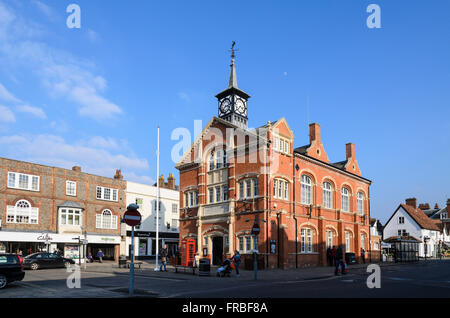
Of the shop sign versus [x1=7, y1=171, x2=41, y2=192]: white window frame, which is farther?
the shop sign

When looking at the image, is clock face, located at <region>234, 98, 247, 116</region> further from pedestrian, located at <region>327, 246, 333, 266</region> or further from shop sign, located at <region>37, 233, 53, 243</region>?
shop sign, located at <region>37, 233, 53, 243</region>

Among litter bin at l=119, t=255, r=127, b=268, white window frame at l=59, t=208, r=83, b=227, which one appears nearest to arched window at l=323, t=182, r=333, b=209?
litter bin at l=119, t=255, r=127, b=268

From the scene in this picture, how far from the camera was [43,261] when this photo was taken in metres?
30.1

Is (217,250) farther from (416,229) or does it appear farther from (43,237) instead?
(416,229)

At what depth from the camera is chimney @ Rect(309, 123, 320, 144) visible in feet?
125

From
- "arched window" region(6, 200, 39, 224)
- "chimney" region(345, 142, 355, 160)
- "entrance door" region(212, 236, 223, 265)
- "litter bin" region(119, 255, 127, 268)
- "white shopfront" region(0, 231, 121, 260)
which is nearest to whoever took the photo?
"litter bin" region(119, 255, 127, 268)

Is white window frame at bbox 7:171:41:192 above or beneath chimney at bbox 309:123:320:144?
beneath

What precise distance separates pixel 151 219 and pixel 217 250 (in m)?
20.6

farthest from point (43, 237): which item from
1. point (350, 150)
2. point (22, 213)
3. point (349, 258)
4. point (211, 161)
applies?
point (350, 150)

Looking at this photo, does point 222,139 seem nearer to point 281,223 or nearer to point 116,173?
point 281,223

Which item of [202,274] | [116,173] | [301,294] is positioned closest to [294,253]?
[202,274]

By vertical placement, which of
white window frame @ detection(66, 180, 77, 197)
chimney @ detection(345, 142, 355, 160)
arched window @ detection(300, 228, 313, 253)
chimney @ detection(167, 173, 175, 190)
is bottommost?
arched window @ detection(300, 228, 313, 253)

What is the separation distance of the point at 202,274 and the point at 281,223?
9067mm

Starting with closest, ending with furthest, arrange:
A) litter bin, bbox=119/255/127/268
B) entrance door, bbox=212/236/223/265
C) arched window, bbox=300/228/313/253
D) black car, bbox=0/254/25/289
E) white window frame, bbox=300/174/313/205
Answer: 1. black car, bbox=0/254/25/289
2. litter bin, bbox=119/255/127/268
3. arched window, bbox=300/228/313/253
4. entrance door, bbox=212/236/223/265
5. white window frame, bbox=300/174/313/205
